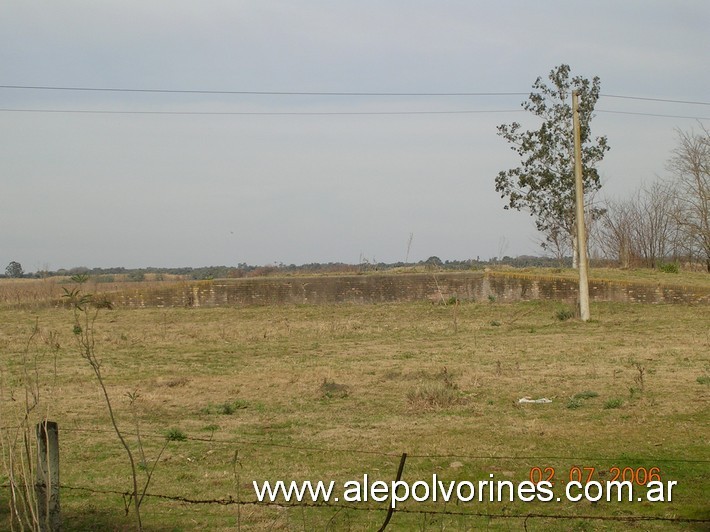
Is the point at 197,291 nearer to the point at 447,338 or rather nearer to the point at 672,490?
the point at 447,338

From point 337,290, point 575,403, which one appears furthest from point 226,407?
point 337,290

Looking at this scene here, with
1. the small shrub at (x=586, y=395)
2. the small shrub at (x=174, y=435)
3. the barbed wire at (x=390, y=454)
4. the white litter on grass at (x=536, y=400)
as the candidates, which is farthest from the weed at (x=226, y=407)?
the small shrub at (x=586, y=395)

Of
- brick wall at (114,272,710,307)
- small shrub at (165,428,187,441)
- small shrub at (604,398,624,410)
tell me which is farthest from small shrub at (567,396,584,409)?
brick wall at (114,272,710,307)

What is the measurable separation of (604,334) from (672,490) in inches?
437

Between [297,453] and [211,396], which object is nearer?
[297,453]

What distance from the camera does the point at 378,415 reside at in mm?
10680

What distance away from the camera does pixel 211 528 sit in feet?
21.0

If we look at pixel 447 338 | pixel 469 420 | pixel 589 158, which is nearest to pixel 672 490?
pixel 469 420

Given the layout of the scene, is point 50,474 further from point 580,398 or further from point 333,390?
point 580,398

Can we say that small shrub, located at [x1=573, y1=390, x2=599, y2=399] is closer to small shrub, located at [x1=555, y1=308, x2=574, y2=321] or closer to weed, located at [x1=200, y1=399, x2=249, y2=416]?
weed, located at [x1=200, y1=399, x2=249, y2=416]

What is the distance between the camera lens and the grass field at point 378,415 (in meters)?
6.78

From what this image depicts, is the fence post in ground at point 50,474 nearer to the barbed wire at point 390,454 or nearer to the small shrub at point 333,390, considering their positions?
the barbed wire at point 390,454

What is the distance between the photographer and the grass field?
678 centimetres
